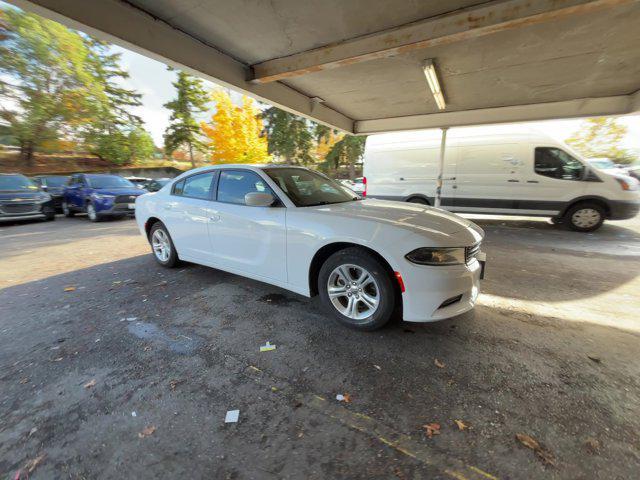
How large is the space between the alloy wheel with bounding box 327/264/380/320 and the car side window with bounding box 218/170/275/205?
50.6 inches

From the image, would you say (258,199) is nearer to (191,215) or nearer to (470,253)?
(191,215)

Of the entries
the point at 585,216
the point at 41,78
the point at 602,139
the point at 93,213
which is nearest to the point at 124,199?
the point at 93,213

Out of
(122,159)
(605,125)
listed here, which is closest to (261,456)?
(605,125)

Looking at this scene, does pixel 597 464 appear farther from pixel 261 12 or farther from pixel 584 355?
pixel 261 12

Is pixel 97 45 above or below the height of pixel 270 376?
above

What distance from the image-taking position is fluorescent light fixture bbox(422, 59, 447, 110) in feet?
17.3

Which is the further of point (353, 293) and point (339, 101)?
point (339, 101)

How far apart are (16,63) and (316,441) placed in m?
30.9

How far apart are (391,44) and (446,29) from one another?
28.0 inches

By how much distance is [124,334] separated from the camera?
2.90 meters

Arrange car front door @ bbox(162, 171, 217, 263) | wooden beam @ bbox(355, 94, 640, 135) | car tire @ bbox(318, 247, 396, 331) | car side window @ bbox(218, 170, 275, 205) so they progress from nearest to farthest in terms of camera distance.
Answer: car tire @ bbox(318, 247, 396, 331)
car side window @ bbox(218, 170, 275, 205)
car front door @ bbox(162, 171, 217, 263)
wooden beam @ bbox(355, 94, 640, 135)

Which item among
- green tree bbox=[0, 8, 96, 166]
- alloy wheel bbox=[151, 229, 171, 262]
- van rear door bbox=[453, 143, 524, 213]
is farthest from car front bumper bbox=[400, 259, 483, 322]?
green tree bbox=[0, 8, 96, 166]

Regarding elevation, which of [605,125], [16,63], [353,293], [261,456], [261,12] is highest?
[16,63]

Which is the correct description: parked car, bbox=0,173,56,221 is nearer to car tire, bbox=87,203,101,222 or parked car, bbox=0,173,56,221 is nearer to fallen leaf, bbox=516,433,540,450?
car tire, bbox=87,203,101,222
